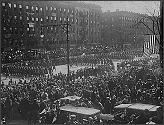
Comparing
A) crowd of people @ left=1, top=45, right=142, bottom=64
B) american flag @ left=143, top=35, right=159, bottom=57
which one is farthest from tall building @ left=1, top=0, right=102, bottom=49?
american flag @ left=143, top=35, right=159, bottom=57

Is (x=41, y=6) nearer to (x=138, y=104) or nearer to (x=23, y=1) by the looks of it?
(x=23, y=1)

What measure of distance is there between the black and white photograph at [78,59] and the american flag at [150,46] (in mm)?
20

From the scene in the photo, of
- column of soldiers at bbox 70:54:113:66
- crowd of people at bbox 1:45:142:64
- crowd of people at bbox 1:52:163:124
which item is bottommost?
crowd of people at bbox 1:52:163:124

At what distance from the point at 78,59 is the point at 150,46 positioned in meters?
1.57

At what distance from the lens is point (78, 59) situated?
16.8 feet

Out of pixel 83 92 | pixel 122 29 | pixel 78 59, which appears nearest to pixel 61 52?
pixel 78 59

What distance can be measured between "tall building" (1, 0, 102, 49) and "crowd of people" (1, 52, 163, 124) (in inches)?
30.1

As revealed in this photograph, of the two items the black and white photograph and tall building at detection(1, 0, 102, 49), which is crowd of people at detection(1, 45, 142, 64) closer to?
the black and white photograph

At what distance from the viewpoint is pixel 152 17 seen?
493cm

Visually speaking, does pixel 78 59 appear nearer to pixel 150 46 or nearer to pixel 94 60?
pixel 94 60

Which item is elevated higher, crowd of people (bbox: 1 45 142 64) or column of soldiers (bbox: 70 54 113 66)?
crowd of people (bbox: 1 45 142 64)

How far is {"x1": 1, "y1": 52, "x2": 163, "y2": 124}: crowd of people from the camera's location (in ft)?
15.0

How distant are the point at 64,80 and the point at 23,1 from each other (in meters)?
1.88

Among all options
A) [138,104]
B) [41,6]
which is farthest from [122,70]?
[41,6]
